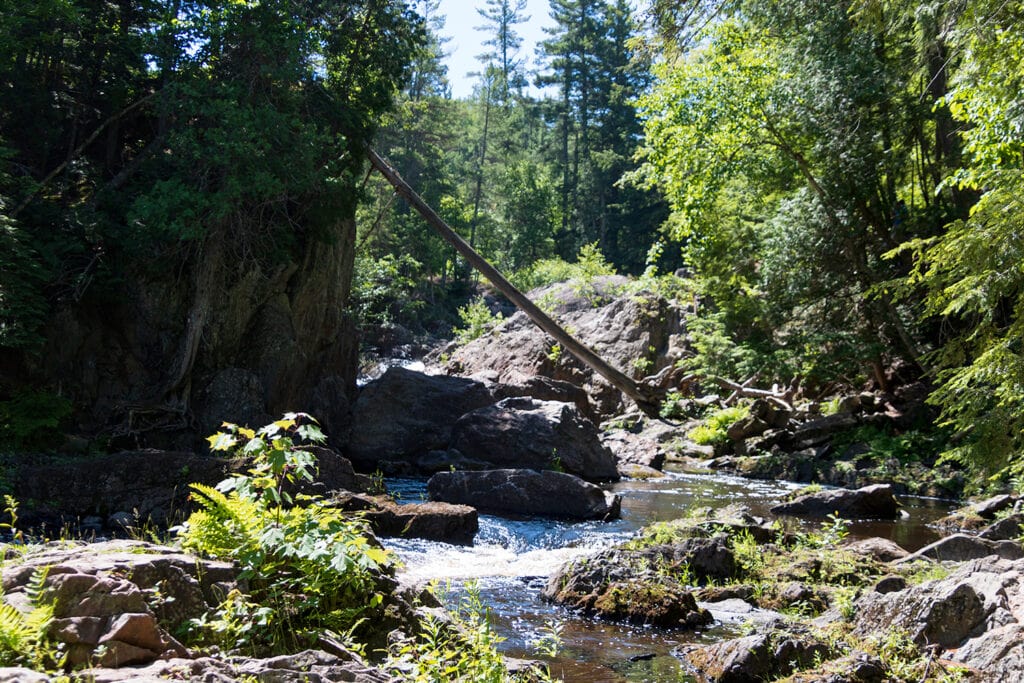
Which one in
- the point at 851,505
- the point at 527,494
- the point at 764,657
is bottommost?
the point at 851,505

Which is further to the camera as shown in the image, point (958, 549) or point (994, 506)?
point (994, 506)

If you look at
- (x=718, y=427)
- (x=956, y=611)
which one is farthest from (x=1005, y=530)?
(x=718, y=427)

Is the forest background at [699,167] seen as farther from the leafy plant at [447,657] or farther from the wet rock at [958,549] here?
the leafy plant at [447,657]

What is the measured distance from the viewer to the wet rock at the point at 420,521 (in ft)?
33.4

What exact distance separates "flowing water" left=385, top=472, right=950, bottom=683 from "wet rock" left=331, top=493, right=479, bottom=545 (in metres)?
0.23

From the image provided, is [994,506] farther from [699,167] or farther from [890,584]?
[699,167]

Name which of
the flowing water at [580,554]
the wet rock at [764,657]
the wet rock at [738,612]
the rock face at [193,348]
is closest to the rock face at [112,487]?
the flowing water at [580,554]

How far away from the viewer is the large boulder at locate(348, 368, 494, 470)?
1593 cm

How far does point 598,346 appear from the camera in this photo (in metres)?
25.7

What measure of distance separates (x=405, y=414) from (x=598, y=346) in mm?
10504

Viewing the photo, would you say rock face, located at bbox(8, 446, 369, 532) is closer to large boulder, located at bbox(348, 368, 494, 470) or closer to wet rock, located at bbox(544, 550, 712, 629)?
wet rock, located at bbox(544, 550, 712, 629)

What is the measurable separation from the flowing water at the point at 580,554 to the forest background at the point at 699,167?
10.0 ft

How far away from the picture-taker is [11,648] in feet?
9.88

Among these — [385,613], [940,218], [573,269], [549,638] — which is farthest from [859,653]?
[573,269]
